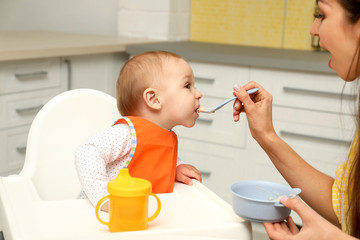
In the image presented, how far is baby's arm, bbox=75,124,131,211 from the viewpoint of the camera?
1104mm

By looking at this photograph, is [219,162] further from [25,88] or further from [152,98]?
[152,98]

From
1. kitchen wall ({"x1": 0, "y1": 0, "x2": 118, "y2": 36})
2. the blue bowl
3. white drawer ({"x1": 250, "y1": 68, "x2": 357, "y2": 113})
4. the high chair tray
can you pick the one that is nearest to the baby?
the high chair tray

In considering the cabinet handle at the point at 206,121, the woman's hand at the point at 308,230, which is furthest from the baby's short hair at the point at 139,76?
the cabinet handle at the point at 206,121

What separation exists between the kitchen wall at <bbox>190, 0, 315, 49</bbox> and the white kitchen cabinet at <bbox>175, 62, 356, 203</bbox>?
643 millimetres

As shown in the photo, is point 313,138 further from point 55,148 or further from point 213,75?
point 55,148

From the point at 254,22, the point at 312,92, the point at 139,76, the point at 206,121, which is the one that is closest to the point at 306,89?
the point at 312,92

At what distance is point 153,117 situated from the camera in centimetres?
133

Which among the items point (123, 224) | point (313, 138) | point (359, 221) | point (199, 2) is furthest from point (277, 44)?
point (123, 224)

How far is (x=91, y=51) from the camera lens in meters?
2.69

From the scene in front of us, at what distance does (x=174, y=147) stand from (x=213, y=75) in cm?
145

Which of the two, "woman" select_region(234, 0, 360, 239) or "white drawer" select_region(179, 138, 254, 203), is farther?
"white drawer" select_region(179, 138, 254, 203)

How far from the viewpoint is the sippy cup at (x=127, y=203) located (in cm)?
92

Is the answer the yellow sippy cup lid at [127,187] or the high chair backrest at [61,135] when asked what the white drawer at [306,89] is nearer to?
the high chair backrest at [61,135]

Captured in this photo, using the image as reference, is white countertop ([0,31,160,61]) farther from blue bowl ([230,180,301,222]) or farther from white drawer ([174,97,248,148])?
blue bowl ([230,180,301,222])
